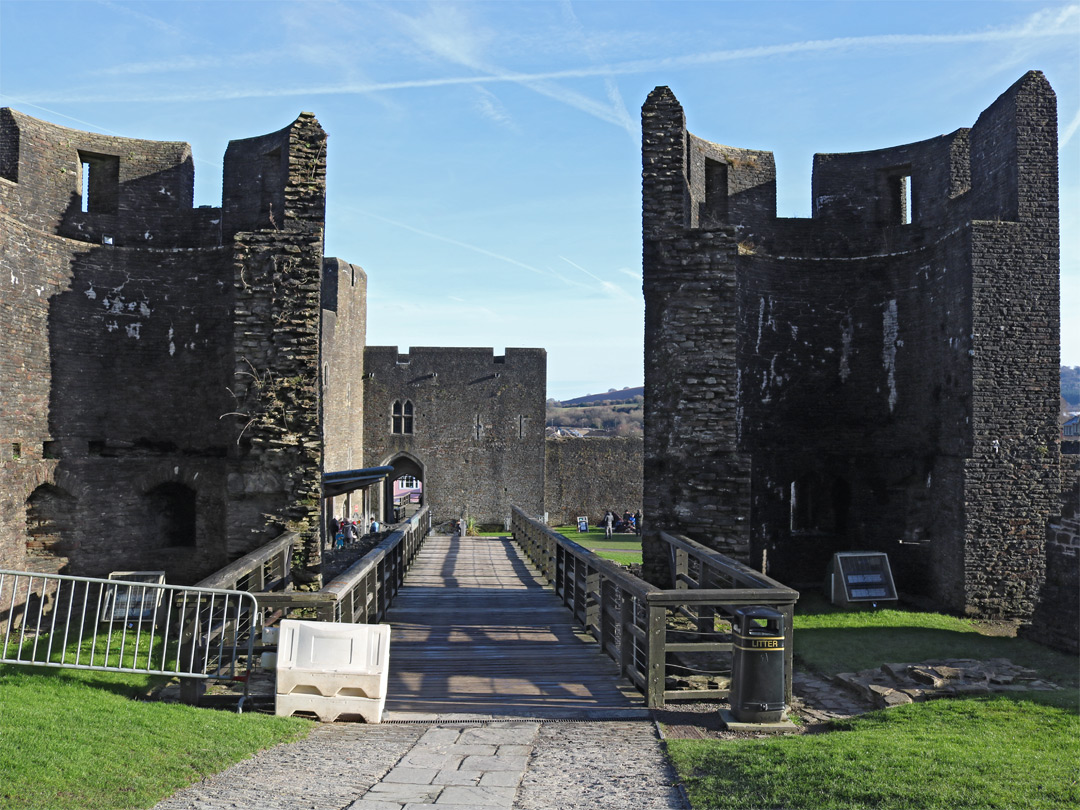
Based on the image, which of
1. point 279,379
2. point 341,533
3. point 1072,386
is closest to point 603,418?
point 1072,386

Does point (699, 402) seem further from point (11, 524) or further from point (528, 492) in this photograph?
point (528, 492)

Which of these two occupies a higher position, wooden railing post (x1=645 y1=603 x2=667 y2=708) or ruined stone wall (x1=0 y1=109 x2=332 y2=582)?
ruined stone wall (x1=0 y1=109 x2=332 y2=582)

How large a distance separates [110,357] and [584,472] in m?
24.2

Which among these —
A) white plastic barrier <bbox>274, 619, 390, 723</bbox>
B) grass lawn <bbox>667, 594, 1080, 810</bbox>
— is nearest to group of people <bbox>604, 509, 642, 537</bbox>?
grass lawn <bbox>667, 594, 1080, 810</bbox>

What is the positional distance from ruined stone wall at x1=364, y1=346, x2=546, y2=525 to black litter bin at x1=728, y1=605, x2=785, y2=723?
28.9 m

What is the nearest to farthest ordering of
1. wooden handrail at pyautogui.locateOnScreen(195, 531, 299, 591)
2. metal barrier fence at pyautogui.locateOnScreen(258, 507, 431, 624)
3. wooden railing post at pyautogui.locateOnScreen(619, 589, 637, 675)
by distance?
metal barrier fence at pyautogui.locateOnScreen(258, 507, 431, 624)
wooden handrail at pyautogui.locateOnScreen(195, 531, 299, 591)
wooden railing post at pyautogui.locateOnScreen(619, 589, 637, 675)

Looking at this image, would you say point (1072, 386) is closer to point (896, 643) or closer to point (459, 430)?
point (459, 430)

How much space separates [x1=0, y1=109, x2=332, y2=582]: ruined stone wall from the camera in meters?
12.7

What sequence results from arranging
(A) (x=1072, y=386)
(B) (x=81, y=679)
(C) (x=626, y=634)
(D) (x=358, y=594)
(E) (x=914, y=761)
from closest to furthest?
(E) (x=914, y=761) < (B) (x=81, y=679) < (C) (x=626, y=634) < (D) (x=358, y=594) < (A) (x=1072, y=386)

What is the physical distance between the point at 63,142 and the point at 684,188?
10288 mm

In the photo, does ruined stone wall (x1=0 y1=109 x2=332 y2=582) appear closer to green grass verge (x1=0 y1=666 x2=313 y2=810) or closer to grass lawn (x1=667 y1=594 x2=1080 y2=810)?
green grass verge (x1=0 y1=666 x2=313 y2=810)

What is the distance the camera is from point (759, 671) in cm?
609

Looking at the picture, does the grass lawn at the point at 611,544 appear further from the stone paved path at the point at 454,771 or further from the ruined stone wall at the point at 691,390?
the stone paved path at the point at 454,771

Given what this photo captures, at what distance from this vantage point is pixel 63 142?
1362cm
